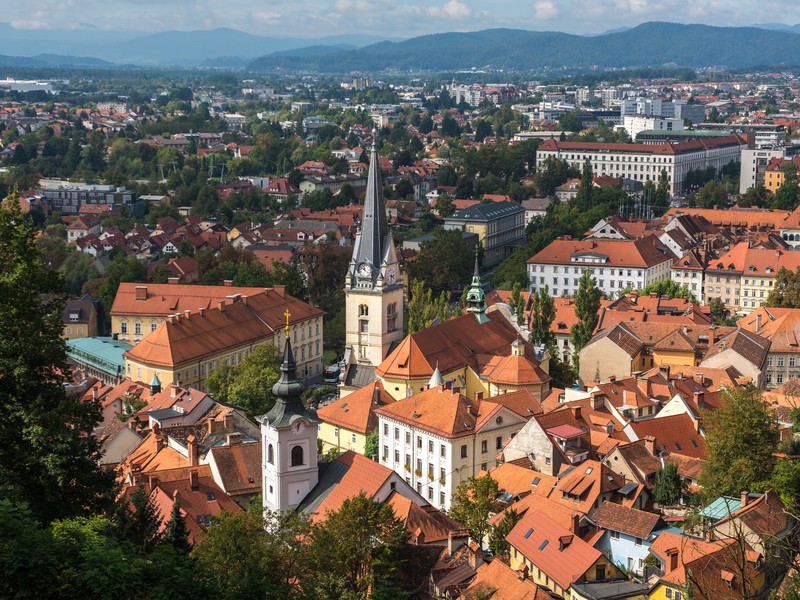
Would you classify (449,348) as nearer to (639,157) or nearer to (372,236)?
(372,236)

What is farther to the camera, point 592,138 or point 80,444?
point 592,138

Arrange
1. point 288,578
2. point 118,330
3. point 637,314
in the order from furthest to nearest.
→ 1. point 118,330
2. point 637,314
3. point 288,578

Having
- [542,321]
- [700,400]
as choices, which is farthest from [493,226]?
[700,400]

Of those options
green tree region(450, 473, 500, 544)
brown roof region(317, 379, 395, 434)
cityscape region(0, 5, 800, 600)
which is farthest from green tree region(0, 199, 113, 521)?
brown roof region(317, 379, 395, 434)

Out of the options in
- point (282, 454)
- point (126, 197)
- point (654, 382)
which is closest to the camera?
point (282, 454)

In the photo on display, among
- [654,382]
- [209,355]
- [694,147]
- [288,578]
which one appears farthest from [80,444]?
[694,147]

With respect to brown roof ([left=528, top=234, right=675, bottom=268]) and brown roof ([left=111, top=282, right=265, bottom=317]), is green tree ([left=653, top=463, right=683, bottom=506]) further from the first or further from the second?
brown roof ([left=528, top=234, right=675, bottom=268])

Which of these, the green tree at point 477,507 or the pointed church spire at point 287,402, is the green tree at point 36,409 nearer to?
the pointed church spire at point 287,402

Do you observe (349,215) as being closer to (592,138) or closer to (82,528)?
(592,138)
